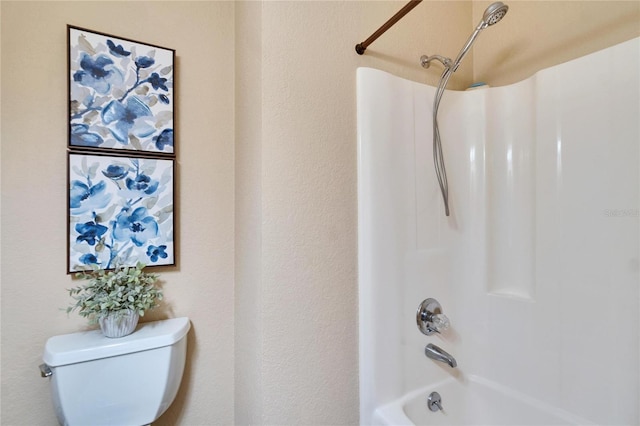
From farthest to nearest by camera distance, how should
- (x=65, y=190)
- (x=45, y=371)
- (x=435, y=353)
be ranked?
1. (x=435, y=353)
2. (x=65, y=190)
3. (x=45, y=371)

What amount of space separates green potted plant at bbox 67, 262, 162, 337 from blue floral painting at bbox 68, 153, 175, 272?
66 mm

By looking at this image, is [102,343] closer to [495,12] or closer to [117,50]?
[117,50]

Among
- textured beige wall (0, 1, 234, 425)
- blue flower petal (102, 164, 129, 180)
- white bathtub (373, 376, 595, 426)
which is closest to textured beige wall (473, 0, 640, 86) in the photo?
textured beige wall (0, 1, 234, 425)

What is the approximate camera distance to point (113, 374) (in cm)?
94

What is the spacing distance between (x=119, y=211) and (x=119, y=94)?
1.45ft

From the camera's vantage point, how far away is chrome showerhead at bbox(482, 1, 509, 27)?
3.02 feet

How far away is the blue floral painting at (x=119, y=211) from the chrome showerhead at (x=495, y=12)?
126 cm

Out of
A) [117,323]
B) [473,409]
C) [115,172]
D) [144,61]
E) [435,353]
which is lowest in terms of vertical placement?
[473,409]

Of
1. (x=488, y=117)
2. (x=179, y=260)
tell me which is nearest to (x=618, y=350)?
(x=488, y=117)

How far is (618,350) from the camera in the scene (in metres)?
1.02

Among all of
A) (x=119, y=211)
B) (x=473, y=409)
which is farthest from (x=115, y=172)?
(x=473, y=409)

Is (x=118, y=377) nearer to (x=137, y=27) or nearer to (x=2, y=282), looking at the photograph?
(x=2, y=282)

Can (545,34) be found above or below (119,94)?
above

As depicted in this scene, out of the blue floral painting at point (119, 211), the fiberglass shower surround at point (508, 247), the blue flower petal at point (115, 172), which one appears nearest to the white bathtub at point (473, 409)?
the fiberglass shower surround at point (508, 247)
